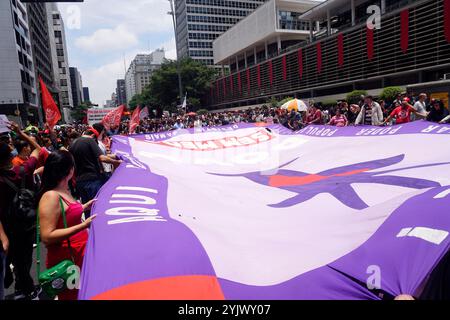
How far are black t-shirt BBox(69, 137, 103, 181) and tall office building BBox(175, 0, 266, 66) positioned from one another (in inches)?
3993

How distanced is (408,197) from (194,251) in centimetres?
164

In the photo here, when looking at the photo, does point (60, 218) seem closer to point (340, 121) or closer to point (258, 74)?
point (340, 121)

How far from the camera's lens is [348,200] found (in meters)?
3.96


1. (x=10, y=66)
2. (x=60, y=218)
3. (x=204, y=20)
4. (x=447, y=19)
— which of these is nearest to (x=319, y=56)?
(x=447, y=19)

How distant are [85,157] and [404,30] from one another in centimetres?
2901

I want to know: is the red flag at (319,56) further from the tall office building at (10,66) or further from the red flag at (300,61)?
the tall office building at (10,66)

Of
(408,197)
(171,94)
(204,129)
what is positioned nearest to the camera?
(408,197)

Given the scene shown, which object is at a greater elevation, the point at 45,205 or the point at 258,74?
the point at 258,74

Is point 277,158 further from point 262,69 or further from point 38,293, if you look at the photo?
point 262,69

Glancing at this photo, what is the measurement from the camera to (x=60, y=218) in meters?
2.73

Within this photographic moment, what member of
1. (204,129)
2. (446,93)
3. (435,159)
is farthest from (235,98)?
(435,159)

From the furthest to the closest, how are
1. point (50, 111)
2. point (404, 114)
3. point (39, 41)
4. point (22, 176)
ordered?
point (39, 41) < point (404, 114) < point (50, 111) < point (22, 176)

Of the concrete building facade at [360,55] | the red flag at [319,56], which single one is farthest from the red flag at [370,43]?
the red flag at [319,56]

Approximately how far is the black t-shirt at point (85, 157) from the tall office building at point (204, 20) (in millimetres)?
101435
